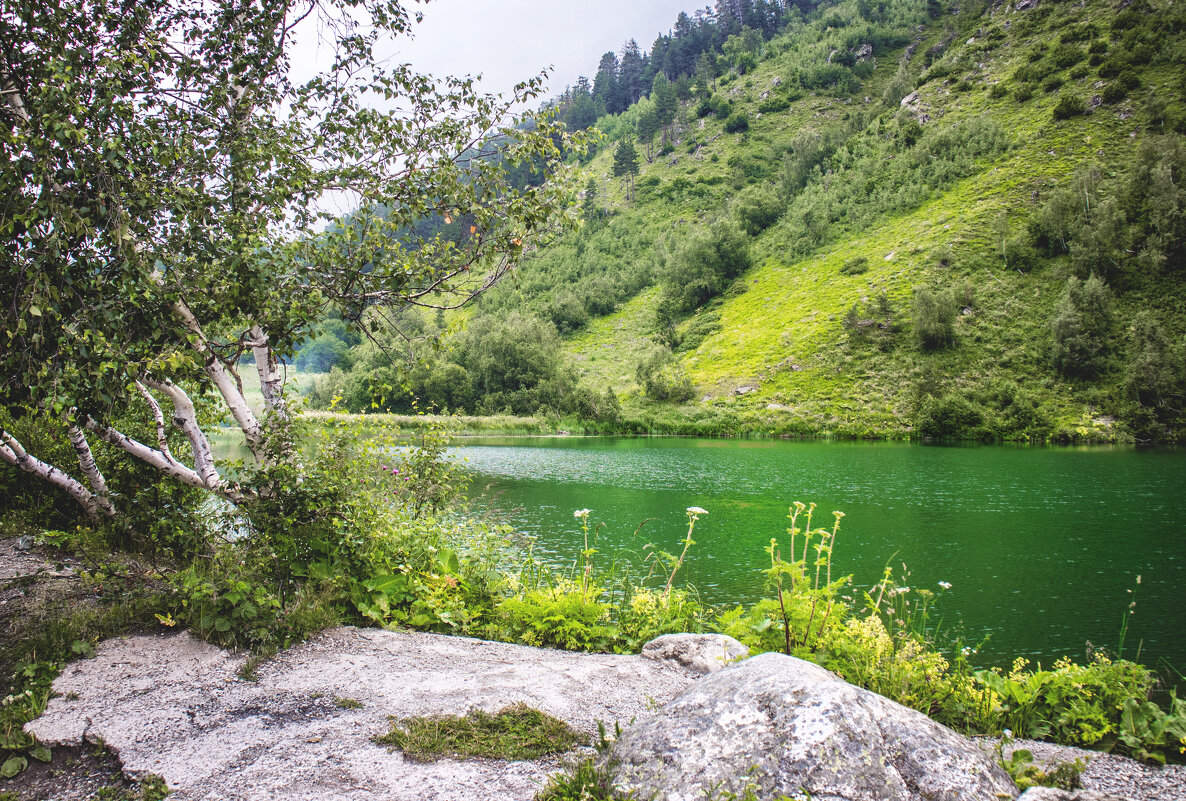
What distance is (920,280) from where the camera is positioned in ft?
225

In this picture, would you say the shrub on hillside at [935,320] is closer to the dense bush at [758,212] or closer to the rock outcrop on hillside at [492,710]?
the dense bush at [758,212]

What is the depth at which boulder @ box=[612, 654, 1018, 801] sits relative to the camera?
10.0ft

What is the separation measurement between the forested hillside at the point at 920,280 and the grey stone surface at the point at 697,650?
557 centimetres

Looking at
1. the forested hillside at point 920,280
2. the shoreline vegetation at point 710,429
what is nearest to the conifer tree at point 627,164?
the forested hillside at point 920,280

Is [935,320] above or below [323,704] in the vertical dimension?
above

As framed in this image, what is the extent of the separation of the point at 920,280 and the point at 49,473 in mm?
79003

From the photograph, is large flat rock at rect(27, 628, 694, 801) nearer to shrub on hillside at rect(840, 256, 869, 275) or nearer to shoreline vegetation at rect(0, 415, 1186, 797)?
shoreline vegetation at rect(0, 415, 1186, 797)

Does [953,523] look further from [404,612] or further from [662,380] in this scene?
[662,380]

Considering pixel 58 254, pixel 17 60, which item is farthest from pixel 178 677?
pixel 17 60

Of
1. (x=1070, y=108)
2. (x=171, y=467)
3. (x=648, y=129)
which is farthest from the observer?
(x=648, y=129)

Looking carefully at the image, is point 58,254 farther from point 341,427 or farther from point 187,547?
point 187,547

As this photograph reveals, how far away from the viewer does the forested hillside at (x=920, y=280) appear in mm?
54562

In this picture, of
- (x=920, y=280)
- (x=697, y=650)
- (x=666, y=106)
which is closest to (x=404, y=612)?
(x=697, y=650)

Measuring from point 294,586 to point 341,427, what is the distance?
6.61 feet
